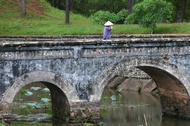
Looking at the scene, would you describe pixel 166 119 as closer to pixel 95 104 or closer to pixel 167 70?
pixel 167 70

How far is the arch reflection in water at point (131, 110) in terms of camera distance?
18094mm

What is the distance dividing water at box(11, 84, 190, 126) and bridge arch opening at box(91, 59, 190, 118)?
1.72 ft

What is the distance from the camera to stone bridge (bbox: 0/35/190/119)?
1448 centimetres

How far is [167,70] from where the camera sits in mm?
16641

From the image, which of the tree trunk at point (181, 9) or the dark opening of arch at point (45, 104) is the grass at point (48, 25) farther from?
the dark opening of arch at point (45, 104)

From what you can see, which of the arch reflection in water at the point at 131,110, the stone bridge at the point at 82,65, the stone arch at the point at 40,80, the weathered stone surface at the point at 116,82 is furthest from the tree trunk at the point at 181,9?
the stone arch at the point at 40,80

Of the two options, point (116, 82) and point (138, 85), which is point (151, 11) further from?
point (116, 82)

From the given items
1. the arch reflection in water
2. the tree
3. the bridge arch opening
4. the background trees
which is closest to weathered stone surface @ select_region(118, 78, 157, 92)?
the arch reflection in water

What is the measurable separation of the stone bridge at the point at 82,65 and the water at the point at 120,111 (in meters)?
0.99

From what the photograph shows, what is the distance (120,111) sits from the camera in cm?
2005

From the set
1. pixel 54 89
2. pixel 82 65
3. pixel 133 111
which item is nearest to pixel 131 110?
pixel 133 111

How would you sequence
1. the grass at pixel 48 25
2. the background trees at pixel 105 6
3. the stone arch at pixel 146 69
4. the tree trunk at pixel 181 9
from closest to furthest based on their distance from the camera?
the stone arch at pixel 146 69 < the grass at pixel 48 25 < the tree trunk at pixel 181 9 < the background trees at pixel 105 6

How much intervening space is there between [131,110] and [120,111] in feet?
2.06

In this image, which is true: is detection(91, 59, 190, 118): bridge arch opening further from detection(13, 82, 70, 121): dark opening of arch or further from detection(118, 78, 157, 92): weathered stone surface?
detection(118, 78, 157, 92): weathered stone surface
